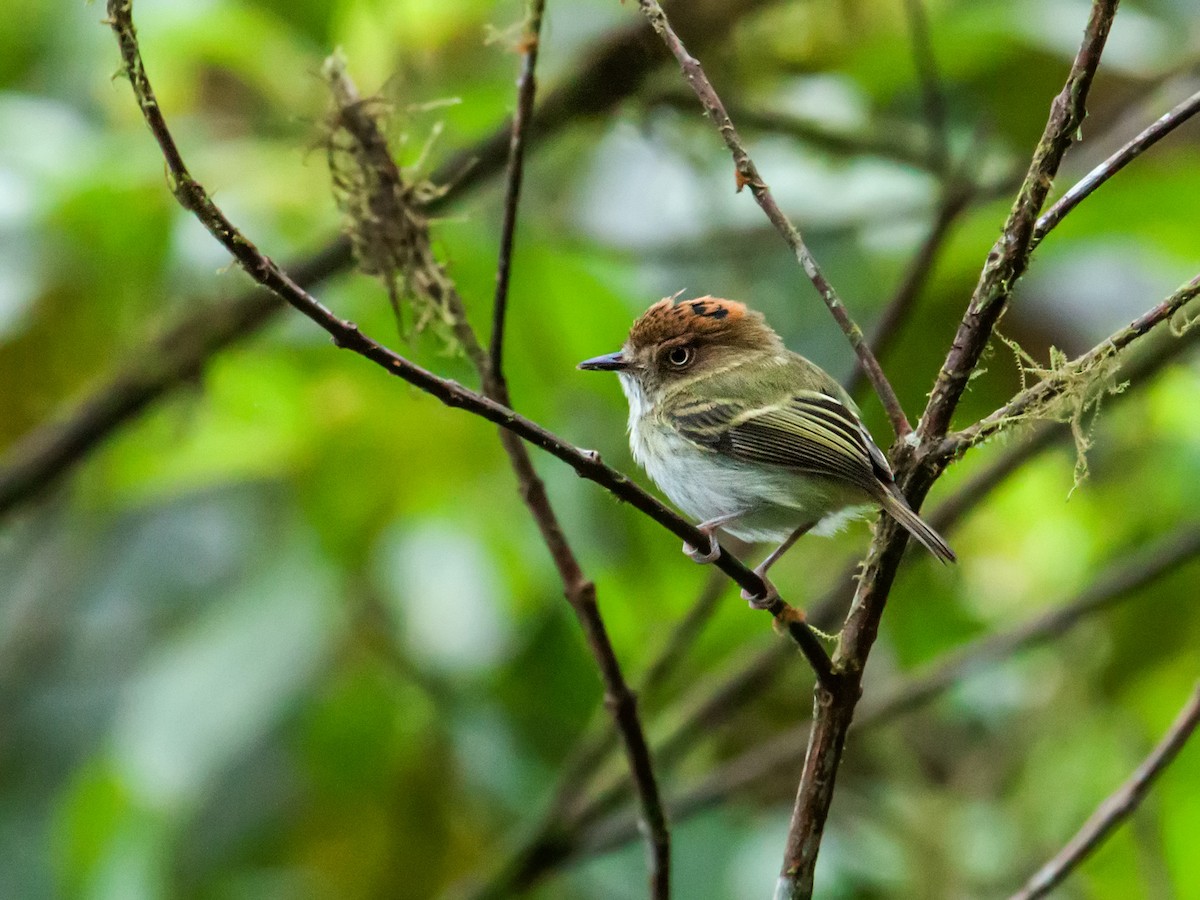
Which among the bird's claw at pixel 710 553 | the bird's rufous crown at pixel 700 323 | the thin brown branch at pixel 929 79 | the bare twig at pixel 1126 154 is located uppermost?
the thin brown branch at pixel 929 79

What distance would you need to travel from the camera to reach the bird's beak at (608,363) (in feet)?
10.1

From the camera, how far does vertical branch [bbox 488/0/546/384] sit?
234 centimetres

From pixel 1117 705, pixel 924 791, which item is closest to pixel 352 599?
pixel 924 791

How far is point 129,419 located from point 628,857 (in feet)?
5.73

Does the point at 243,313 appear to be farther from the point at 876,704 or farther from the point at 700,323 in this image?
the point at 876,704

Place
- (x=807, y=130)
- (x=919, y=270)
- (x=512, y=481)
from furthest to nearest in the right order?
(x=807, y=130)
(x=512, y=481)
(x=919, y=270)

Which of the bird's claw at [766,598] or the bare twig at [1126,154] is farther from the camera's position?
the bird's claw at [766,598]

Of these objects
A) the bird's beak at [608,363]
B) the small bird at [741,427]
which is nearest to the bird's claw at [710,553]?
the small bird at [741,427]

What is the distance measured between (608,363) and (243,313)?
46.4 inches

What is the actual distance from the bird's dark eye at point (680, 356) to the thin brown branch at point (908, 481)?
1320 mm

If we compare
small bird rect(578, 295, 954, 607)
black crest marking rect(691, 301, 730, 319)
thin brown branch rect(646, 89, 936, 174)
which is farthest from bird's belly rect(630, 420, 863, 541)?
thin brown branch rect(646, 89, 936, 174)

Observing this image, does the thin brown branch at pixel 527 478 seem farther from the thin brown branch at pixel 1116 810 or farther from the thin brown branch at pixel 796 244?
the thin brown branch at pixel 1116 810

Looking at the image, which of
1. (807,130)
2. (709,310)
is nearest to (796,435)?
(709,310)

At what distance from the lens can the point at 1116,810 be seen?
2.36 meters
